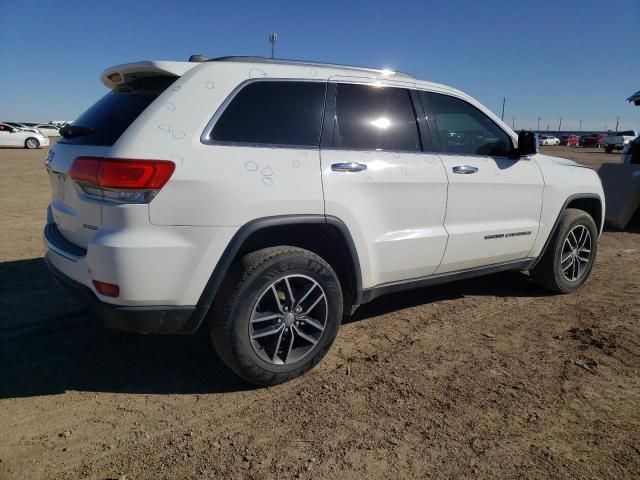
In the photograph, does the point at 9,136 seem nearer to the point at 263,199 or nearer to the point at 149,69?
the point at 149,69

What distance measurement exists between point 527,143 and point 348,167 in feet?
6.18

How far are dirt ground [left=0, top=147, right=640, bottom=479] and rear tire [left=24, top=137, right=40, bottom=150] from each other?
27371 mm

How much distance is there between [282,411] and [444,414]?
2.99 ft

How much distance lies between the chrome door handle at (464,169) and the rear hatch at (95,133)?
210 centimetres

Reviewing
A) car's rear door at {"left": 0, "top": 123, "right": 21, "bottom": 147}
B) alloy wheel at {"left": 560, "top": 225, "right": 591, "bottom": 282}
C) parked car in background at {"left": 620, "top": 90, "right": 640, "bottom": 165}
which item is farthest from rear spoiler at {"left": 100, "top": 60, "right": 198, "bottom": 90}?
car's rear door at {"left": 0, "top": 123, "right": 21, "bottom": 147}

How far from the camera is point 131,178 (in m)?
2.46

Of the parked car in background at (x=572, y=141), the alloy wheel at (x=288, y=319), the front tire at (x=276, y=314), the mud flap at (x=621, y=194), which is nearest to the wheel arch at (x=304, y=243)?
the front tire at (x=276, y=314)

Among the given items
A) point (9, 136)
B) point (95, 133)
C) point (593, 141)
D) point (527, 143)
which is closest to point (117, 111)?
point (95, 133)

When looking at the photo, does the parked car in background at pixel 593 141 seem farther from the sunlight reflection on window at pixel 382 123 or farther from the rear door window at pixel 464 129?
the sunlight reflection on window at pixel 382 123

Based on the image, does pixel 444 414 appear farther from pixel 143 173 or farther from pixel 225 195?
pixel 143 173

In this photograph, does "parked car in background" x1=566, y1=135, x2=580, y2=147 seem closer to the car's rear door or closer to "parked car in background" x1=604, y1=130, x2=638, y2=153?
"parked car in background" x1=604, y1=130, x2=638, y2=153

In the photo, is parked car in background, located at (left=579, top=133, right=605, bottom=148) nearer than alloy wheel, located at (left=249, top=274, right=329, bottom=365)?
No

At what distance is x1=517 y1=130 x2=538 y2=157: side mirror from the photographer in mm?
4074

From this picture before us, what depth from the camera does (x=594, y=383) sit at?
3.07m
